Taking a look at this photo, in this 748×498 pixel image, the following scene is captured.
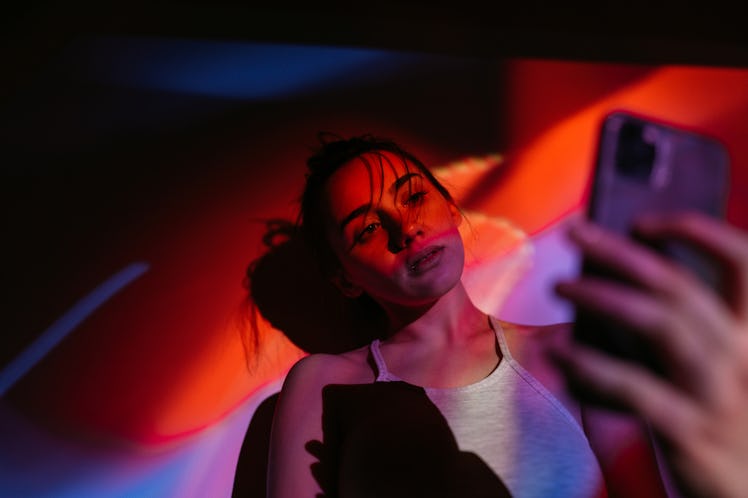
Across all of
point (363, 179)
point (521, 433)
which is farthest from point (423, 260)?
point (521, 433)

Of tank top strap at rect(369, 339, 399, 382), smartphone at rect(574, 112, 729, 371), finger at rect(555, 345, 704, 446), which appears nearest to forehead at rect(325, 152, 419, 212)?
tank top strap at rect(369, 339, 399, 382)

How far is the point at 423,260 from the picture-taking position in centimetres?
98

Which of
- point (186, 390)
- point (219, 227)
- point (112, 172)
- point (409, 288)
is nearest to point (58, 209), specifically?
point (112, 172)

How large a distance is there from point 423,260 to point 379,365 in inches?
7.7

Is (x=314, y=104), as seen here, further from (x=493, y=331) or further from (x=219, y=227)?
(x=493, y=331)

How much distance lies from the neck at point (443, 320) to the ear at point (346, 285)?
0.07 m

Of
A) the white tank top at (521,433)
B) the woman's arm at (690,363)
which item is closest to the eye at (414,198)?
the white tank top at (521,433)

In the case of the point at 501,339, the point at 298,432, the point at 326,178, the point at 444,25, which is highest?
the point at 444,25

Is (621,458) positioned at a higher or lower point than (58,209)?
lower

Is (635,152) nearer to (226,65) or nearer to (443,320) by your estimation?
(443,320)

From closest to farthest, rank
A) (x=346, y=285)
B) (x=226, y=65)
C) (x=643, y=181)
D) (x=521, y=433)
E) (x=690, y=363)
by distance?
1. (x=690, y=363)
2. (x=643, y=181)
3. (x=521, y=433)
4. (x=346, y=285)
5. (x=226, y=65)

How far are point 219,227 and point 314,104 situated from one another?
1.08 feet

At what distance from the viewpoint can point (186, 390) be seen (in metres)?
1.17

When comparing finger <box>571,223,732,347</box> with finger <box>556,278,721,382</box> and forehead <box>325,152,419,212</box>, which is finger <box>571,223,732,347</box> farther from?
forehead <box>325,152,419,212</box>
